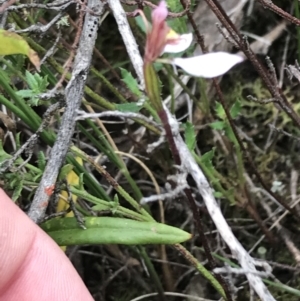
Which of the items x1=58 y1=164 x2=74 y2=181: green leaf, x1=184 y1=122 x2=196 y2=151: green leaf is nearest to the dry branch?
x1=58 y1=164 x2=74 y2=181: green leaf

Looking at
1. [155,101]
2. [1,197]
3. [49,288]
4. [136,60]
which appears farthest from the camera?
[49,288]

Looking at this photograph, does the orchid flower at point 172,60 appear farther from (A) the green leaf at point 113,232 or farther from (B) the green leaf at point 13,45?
(A) the green leaf at point 113,232

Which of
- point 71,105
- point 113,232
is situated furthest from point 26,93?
point 113,232

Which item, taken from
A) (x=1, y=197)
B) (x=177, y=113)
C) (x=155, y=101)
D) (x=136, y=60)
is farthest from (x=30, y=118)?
(x=177, y=113)

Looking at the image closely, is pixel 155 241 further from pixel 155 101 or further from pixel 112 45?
pixel 112 45

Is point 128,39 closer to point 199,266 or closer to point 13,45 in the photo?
point 13,45
